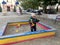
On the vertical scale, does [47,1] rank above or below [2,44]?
above

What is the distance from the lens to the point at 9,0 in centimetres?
6819

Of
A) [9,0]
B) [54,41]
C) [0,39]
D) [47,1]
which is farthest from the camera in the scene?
[9,0]

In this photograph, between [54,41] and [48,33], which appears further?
[48,33]

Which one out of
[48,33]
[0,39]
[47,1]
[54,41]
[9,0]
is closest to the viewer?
[0,39]

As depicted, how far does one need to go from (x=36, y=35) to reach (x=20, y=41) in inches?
42.0

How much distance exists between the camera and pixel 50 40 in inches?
392

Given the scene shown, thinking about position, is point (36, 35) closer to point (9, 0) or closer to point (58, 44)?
point (58, 44)

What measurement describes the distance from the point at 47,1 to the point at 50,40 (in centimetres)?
1564

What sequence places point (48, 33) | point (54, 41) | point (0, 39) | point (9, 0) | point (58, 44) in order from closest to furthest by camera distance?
point (0, 39)
point (58, 44)
point (54, 41)
point (48, 33)
point (9, 0)

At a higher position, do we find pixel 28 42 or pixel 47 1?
pixel 47 1

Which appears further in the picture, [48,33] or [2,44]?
[48,33]

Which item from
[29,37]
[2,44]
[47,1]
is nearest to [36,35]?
[29,37]

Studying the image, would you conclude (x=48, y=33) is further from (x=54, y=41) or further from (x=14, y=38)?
(x=14, y=38)

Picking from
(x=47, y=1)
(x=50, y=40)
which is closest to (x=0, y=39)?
(x=50, y=40)
